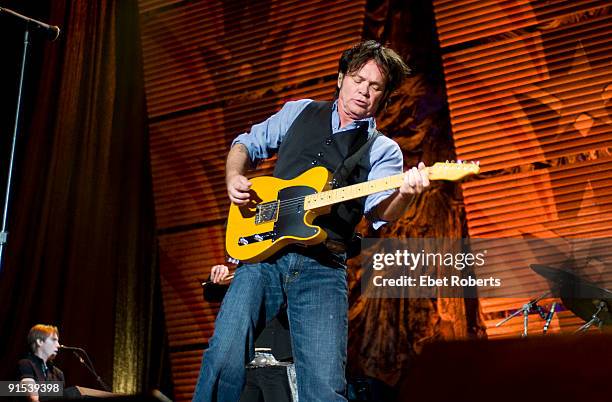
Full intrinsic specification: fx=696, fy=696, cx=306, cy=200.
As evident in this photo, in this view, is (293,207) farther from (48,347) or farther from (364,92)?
(48,347)

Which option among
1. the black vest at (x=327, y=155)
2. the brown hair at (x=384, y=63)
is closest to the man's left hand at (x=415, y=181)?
the black vest at (x=327, y=155)

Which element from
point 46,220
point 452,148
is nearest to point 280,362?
point 452,148

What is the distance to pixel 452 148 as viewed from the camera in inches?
195

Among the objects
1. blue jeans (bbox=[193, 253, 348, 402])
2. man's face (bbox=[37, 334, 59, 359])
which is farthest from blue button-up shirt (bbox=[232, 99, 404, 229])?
man's face (bbox=[37, 334, 59, 359])

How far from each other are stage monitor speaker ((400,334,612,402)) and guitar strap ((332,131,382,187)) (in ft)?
6.21

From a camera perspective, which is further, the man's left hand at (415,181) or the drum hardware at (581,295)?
the drum hardware at (581,295)

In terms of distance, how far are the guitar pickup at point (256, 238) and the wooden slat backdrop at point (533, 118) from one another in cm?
224

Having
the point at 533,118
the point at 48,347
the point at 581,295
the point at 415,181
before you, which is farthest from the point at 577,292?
the point at 48,347

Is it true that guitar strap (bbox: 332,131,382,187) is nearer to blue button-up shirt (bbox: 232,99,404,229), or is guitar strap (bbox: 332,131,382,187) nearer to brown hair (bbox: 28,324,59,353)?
blue button-up shirt (bbox: 232,99,404,229)

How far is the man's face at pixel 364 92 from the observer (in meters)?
2.98

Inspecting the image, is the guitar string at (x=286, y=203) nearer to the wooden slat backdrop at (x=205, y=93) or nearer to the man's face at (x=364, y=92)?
the man's face at (x=364, y=92)

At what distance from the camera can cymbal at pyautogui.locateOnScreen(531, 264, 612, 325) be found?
3903 mm

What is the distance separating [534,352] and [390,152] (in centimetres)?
211

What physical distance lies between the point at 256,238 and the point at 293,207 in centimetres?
20
